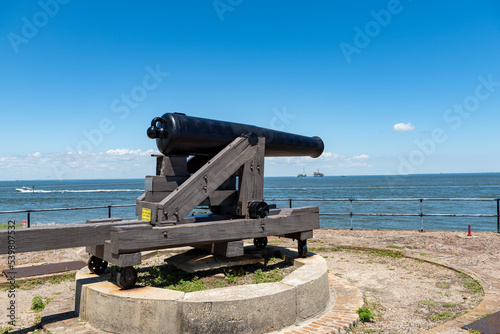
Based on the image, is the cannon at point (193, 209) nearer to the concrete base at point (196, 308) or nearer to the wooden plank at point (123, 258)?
the wooden plank at point (123, 258)

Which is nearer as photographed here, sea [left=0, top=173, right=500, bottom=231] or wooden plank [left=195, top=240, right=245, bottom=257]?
wooden plank [left=195, top=240, right=245, bottom=257]

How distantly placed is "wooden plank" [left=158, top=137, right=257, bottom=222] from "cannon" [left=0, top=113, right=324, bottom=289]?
0.04 ft

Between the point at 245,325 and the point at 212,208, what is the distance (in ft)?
7.14

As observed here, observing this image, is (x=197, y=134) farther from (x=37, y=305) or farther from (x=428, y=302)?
(x=428, y=302)

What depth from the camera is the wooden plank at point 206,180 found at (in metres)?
4.68

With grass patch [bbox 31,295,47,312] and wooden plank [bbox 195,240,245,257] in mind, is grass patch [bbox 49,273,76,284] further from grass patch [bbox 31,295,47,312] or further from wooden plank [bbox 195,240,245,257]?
wooden plank [bbox 195,240,245,257]

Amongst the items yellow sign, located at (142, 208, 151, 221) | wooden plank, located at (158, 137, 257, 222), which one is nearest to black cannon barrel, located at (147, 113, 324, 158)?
wooden plank, located at (158, 137, 257, 222)

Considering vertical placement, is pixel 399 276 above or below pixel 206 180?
below

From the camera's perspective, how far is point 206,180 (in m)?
5.01

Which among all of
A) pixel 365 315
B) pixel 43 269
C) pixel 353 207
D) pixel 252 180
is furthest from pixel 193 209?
pixel 353 207

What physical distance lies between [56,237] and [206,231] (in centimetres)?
172

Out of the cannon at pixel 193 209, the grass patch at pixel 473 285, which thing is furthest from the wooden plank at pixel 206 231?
the grass patch at pixel 473 285

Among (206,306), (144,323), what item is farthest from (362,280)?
(144,323)

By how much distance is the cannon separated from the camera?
14.1 ft
